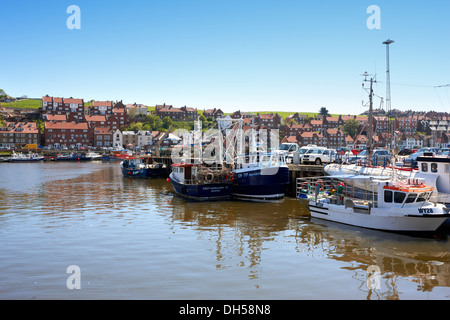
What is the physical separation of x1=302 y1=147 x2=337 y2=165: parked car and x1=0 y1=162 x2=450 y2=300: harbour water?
53.8ft

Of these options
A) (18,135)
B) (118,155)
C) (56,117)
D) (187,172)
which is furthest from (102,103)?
(187,172)

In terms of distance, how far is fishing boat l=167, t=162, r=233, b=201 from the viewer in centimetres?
3534

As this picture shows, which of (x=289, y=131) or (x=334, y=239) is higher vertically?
(x=289, y=131)

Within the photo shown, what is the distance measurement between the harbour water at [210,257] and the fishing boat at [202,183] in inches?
231

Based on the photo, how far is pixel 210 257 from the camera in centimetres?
1747

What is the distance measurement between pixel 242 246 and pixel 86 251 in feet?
25.9

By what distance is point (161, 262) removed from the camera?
16609mm

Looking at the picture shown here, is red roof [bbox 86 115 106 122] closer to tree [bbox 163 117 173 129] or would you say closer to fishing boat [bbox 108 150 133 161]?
tree [bbox 163 117 173 129]

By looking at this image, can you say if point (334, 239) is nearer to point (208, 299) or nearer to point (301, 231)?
point (301, 231)

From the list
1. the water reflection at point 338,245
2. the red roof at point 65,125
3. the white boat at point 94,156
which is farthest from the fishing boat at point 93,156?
the water reflection at point 338,245

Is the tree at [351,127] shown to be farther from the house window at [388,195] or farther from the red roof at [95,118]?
the house window at [388,195]

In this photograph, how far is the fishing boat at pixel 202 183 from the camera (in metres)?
35.3
